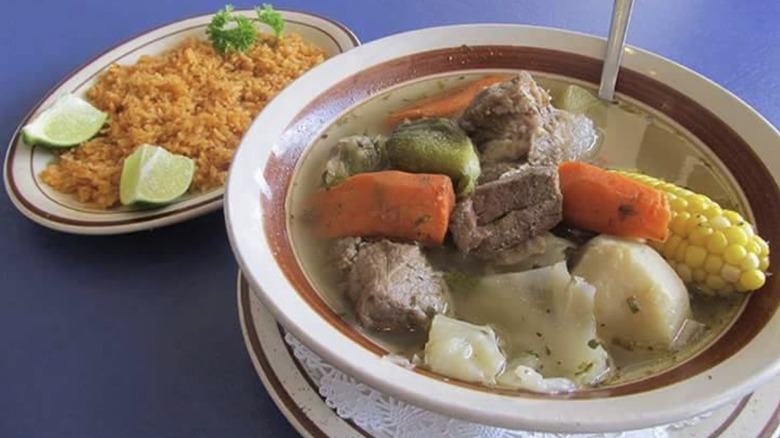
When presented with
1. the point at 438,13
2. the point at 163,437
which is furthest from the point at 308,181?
the point at 438,13

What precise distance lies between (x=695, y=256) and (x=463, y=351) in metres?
0.42

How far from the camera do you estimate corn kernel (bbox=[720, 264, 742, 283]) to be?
104cm

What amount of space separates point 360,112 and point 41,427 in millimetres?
776

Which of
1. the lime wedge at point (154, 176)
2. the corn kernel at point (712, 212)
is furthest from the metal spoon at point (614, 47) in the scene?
the lime wedge at point (154, 176)

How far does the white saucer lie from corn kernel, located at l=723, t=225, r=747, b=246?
21 centimetres

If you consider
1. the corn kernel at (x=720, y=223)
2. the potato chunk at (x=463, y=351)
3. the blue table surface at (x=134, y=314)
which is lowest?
the blue table surface at (x=134, y=314)

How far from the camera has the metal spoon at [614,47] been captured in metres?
1.28

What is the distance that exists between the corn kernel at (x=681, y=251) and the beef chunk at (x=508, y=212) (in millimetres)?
190

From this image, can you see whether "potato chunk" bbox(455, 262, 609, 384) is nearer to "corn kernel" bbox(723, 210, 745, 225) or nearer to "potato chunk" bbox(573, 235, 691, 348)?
"potato chunk" bbox(573, 235, 691, 348)

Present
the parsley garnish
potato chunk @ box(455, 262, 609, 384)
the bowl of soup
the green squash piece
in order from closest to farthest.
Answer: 1. the bowl of soup
2. potato chunk @ box(455, 262, 609, 384)
3. the green squash piece
4. the parsley garnish

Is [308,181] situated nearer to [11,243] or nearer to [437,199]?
[437,199]

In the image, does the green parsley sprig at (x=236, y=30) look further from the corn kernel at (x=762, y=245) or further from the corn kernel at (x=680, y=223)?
the corn kernel at (x=762, y=245)

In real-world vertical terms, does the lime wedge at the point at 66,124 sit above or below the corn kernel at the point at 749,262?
below

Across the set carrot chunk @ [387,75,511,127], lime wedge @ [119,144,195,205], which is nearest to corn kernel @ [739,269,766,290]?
carrot chunk @ [387,75,511,127]
